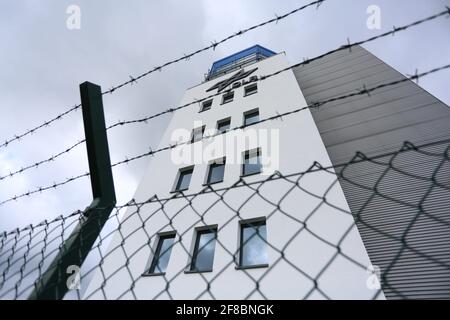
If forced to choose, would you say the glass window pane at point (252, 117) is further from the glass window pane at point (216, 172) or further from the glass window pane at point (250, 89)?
the glass window pane at point (216, 172)

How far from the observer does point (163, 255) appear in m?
5.71

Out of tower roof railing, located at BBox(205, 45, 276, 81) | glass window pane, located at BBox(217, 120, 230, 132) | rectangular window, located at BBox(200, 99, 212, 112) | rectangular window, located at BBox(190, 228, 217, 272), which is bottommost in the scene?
rectangular window, located at BBox(190, 228, 217, 272)

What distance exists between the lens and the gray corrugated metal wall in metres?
3.62

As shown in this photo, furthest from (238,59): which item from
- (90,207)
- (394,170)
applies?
(90,207)

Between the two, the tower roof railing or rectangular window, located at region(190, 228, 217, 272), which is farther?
→ the tower roof railing

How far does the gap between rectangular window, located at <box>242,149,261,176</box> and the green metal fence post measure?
5397 mm

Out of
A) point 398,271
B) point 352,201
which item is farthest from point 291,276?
point 352,201

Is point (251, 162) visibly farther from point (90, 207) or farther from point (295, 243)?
point (90, 207)

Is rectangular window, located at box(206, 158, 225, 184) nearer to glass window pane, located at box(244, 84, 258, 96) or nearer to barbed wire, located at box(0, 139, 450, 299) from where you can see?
barbed wire, located at box(0, 139, 450, 299)

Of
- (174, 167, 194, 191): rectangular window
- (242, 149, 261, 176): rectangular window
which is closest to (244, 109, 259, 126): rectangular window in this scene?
(242, 149, 261, 176): rectangular window

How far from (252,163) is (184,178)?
2.35 meters

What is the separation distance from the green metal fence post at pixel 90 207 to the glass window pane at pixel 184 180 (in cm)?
633

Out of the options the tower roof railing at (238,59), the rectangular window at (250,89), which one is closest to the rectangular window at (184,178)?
the rectangular window at (250,89)
